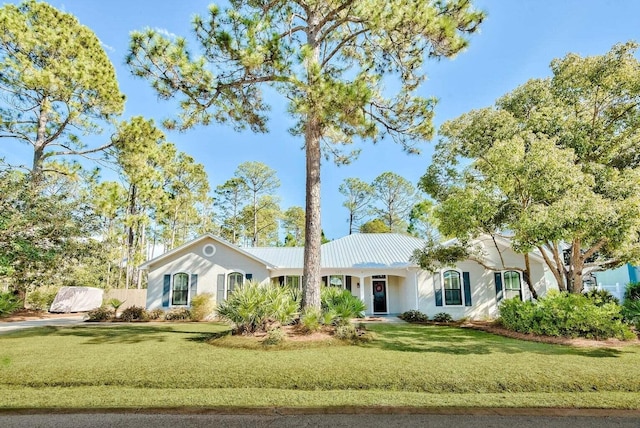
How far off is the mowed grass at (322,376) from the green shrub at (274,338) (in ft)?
1.39

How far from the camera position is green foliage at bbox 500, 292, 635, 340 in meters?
9.58

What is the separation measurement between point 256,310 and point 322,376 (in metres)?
3.93

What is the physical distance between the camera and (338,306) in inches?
417

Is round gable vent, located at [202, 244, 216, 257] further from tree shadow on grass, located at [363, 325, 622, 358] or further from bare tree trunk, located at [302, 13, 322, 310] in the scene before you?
tree shadow on grass, located at [363, 325, 622, 358]

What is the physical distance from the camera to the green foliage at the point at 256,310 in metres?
9.56

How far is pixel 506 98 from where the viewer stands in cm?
1384

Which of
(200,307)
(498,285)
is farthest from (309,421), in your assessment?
(498,285)

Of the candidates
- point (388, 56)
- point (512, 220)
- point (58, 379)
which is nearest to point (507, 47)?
point (388, 56)

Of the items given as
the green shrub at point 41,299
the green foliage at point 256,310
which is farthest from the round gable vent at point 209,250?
the green shrub at point 41,299

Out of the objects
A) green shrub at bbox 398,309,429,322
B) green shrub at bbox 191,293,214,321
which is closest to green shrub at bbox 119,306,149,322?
green shrub at bbox 191,293,214,321

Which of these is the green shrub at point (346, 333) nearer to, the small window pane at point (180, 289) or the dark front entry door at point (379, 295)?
the dark front entry door at point (379, 295)

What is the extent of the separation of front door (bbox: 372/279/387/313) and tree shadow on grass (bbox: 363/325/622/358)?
7517 mm

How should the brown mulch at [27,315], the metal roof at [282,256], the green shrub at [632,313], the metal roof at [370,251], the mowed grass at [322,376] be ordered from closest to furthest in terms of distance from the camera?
the mowed grass at [322,376]
the green shrub at [632,313]
the brown mulch at [27,315]
the metal roof at [370,251]
the metal roof at [282,256]

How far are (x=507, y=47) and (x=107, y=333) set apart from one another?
54.9ft
